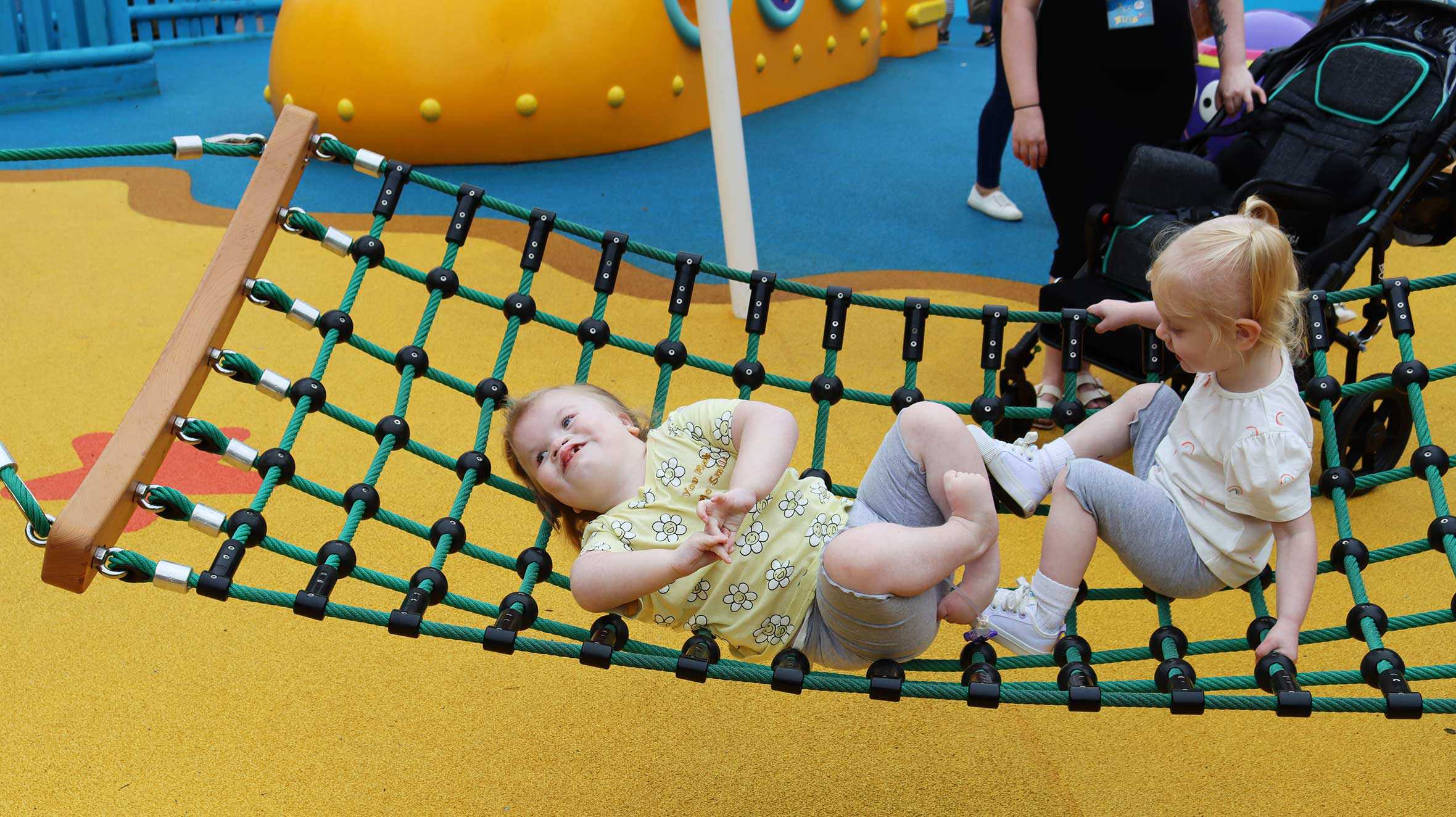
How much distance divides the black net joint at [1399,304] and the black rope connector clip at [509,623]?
1.25 meters

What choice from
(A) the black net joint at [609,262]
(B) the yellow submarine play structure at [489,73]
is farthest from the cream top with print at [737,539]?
(B) the yellow submarine play structure at [489,73]

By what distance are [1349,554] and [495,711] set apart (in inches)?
46.0

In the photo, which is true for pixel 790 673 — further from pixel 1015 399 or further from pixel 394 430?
pixel 1015 399

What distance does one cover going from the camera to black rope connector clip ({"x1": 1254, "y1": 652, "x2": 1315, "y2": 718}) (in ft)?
4.09

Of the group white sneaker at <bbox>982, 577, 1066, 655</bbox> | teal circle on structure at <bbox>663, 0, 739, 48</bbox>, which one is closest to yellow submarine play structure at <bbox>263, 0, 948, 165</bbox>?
teal circle on structure at <bbox>663, 0, 739, 48</bbox>

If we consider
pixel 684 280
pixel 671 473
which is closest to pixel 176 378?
pixel 671 473

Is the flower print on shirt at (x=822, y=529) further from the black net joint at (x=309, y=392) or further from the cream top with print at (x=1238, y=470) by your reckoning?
the black net joint at (x=309, y=392)

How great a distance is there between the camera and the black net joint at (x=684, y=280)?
1.83 metres

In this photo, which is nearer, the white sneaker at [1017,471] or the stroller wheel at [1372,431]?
the white sneaker at [1017,471]

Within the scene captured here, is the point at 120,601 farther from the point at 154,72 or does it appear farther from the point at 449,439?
the point at 154,72

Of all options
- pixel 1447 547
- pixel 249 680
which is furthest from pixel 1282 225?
pixel 249 680

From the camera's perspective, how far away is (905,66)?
6.00 m

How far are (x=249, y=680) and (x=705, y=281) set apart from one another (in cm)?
181

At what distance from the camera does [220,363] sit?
1.57 meters
